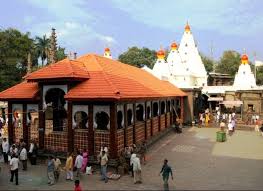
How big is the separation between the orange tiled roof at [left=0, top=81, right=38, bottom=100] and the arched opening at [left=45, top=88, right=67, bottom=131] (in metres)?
0.79

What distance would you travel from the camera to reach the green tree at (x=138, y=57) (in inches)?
3182

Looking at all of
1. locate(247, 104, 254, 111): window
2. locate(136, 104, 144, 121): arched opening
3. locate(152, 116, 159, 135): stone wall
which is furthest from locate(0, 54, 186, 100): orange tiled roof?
locate(247, 104, 254, 111): window

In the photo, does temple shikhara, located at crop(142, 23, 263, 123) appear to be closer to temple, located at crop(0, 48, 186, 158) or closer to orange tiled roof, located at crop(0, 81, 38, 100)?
temple, located at crop(0, 48, 186, 158)

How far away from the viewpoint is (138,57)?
268 ft

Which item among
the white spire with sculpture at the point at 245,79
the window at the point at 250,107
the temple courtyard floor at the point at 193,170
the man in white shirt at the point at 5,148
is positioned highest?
the white spire with sculpture at the point at 245,79

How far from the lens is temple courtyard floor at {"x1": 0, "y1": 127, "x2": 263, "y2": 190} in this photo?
45.9 ft

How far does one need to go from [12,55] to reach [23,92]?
120 feet

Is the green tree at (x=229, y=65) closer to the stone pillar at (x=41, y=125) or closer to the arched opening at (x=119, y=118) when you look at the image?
the arched opening at (x=119, y=118)

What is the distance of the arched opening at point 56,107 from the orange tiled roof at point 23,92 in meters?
0.79

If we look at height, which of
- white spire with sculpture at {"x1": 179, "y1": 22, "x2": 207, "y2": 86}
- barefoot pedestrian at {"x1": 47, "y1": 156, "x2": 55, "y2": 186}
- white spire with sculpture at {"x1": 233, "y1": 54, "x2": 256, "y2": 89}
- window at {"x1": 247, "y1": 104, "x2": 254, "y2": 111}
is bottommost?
barefoot pedestrian at {"x1": 47, "y1": 156, "x2": 55, "y2": 186}

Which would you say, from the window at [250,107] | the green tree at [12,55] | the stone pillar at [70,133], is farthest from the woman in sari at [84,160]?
the green tree at [12,55]

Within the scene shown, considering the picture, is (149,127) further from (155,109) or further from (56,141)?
(56,141)

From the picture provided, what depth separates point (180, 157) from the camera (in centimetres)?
1975

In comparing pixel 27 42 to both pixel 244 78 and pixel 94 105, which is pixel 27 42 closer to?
pixel 244 78
